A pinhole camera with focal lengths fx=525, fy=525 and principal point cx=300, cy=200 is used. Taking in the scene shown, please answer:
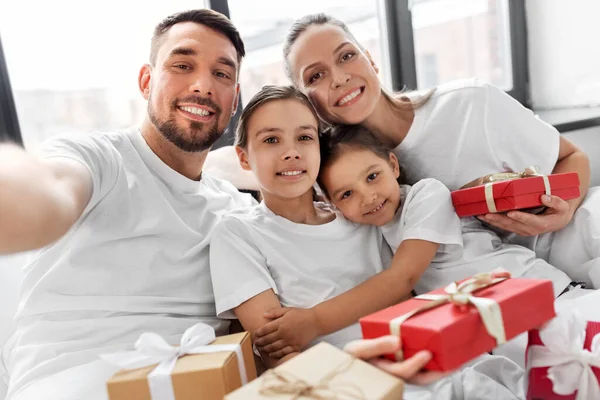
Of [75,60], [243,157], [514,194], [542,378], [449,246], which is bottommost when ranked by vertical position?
[542,378]

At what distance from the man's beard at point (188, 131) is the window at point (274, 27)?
972 mm

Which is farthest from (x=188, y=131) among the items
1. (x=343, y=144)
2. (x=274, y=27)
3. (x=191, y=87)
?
(x=274, y=27)

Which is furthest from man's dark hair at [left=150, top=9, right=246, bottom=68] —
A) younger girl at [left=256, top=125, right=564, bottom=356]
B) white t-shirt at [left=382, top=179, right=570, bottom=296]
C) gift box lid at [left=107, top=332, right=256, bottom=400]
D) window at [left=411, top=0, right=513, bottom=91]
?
window at [left=411, top=0, right=513, bottom=91]

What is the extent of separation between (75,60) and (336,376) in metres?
1.73

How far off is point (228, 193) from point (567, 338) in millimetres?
980

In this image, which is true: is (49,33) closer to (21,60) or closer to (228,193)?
(21,60)

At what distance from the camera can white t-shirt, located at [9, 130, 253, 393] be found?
111 centimetres

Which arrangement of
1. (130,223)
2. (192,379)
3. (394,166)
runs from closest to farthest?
(192,379) → (130,223) → (394,166)

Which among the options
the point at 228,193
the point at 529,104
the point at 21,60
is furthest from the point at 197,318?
the point at 529,104

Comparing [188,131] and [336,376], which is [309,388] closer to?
[336,376]

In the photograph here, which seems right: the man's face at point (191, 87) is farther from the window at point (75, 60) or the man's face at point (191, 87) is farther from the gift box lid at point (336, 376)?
the gift box lid at point (336, 376)

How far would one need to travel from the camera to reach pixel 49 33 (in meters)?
1.91

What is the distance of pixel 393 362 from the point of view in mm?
789

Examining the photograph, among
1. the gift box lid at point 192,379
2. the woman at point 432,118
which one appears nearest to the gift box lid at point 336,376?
the gift box lid at point 192,379
